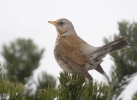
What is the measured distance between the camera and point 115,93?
3312 mm

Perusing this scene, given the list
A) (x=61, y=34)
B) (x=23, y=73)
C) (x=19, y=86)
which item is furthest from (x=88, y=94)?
(x=61, y=34)

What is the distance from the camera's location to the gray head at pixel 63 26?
16.0 feet

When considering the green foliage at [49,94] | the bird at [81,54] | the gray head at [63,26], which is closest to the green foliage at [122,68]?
the bird at [81,54]

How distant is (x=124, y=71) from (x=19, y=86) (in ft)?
6.66

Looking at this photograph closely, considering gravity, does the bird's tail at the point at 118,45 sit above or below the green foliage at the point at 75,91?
above

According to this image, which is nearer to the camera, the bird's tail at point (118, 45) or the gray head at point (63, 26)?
the bird's tail at point (118, 45)

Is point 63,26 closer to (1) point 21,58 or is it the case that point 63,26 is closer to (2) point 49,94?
(1) point 21,58

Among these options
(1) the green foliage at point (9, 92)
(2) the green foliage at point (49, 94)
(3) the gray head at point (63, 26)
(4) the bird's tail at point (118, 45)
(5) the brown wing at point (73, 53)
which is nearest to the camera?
(1) the green foliage at point (9, 92)

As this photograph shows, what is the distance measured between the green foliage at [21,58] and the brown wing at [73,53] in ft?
1.13

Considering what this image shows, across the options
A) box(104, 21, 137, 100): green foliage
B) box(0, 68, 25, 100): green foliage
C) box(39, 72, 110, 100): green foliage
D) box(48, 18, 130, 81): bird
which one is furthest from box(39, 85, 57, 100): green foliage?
box(104, 21, 137, 100): green foliage

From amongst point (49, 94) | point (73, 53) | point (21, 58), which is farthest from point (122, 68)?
point (49, 94)

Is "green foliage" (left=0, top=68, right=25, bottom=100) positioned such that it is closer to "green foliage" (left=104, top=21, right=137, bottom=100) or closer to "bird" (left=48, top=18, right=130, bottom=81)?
"bird" (left=48, top=18, right=130, bottom=81)

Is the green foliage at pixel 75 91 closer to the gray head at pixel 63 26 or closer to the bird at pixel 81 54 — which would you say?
the bird at pixel 81 54

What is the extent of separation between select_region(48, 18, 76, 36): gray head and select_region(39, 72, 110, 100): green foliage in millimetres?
2413
